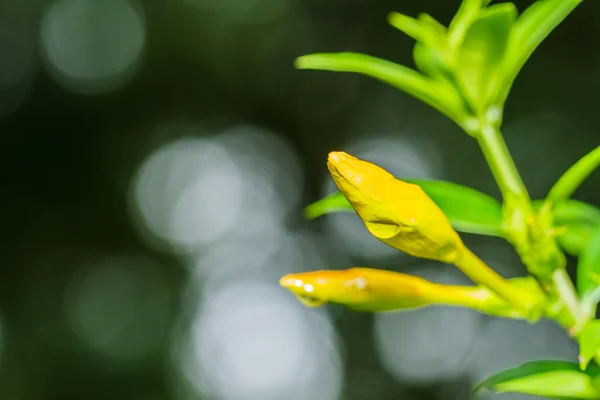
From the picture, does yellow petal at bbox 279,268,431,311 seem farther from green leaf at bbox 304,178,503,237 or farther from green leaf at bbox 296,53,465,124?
green leaf at bbox 296,53,465,124

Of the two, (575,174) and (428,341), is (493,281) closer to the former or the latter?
(575,174)

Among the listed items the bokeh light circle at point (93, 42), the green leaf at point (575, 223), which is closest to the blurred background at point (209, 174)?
the bokeh light circle at point (93, 42)

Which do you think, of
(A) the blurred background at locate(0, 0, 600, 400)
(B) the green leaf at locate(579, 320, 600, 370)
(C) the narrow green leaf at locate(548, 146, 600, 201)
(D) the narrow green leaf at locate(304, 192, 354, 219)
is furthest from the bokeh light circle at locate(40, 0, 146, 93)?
(B) the green leaf at locate(579, 320, 600, 370)

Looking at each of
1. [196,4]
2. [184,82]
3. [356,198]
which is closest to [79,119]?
[184,82]

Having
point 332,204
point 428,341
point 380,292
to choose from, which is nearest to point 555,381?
point 380,292

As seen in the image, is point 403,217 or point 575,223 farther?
point 575,223

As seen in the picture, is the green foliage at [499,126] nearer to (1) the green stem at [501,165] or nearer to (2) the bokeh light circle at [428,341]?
(1) the green stem at [501,165]
